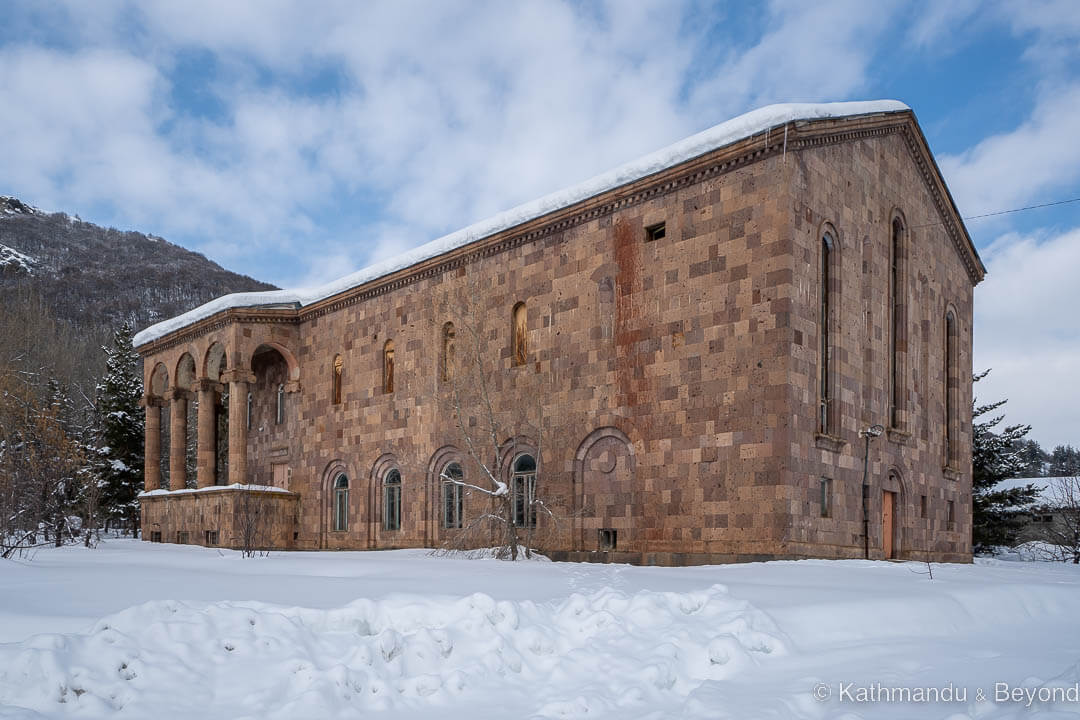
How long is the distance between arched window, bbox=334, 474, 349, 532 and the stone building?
8cm

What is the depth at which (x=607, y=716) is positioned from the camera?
7.18 metres

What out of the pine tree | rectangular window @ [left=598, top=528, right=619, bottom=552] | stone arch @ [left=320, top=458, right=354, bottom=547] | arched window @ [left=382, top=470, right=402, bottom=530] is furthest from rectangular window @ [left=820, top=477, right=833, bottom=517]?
the pine tree

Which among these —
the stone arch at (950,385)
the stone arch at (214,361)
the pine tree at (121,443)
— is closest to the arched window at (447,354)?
the stone arch at (214,361)

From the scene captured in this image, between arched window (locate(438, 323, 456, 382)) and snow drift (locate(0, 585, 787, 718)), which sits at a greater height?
arched window (locate(438, 323, 456, 382))

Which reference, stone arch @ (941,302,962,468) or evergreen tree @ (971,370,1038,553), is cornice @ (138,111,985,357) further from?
evergreen tree @ (971,370,1038,553)

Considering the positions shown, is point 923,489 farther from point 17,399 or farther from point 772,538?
point 17,399

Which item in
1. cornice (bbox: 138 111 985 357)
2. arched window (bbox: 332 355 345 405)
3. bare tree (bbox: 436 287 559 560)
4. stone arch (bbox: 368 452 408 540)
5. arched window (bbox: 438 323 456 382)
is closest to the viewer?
cornice (bbox: 138 111 985 357)

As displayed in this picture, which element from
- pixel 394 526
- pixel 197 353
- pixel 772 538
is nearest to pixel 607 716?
pixel 772 538

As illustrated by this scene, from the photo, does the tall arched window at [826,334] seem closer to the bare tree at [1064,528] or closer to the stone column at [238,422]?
the bare tree at [1064,528]

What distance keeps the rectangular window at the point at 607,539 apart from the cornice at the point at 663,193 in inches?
286

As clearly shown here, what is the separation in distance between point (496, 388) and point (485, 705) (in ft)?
53.8

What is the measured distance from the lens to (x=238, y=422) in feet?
97.8

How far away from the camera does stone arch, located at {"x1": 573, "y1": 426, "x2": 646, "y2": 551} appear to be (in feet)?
65.3

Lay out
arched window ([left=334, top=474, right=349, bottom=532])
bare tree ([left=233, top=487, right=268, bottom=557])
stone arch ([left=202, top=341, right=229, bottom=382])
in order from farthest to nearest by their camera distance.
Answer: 1. stone arch ([left=202, top=341, right=229, bottom=382])
2. arched window ([left=334, top=474, right=349, bottom=532])
3. bare tree ([left=233, top=487, right=268, bottom=557])
